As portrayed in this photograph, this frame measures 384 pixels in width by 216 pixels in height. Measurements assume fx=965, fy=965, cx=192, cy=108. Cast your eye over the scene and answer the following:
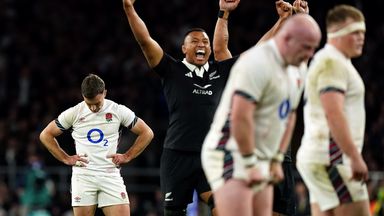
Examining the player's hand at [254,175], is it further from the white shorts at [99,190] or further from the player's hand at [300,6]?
the white shorts at [99,190]

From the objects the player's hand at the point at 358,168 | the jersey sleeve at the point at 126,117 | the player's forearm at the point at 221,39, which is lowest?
the player's hand at the point at 358,168

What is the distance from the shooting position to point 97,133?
10.5 metres

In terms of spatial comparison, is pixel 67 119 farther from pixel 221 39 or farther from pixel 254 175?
pixel 254 175

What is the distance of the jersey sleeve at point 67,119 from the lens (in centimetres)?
1061

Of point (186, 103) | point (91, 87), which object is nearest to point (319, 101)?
point (186, 103)

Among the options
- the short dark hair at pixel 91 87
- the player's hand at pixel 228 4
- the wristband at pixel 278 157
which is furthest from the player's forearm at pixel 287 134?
the short dark hair at pixel 91 87

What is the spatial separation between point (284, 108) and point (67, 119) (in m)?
4.23

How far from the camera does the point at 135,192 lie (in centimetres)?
1941

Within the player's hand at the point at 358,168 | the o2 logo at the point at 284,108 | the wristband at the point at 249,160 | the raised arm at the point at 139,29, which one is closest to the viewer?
the wristband at the point at 249,160

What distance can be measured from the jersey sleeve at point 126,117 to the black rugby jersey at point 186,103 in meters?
1.25

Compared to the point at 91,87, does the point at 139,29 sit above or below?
above

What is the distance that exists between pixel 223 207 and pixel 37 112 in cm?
1504

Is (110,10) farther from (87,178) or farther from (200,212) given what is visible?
(87,178)

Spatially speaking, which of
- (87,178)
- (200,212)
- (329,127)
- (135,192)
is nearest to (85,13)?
(135,192)
